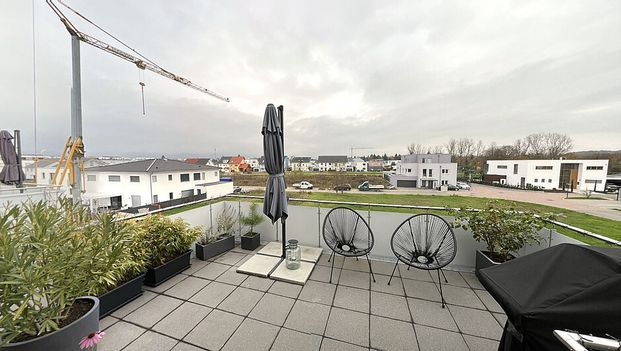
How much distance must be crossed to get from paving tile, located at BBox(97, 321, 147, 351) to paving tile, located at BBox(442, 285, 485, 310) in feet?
11.0

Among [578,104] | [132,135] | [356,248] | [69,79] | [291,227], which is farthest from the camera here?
[132,135]

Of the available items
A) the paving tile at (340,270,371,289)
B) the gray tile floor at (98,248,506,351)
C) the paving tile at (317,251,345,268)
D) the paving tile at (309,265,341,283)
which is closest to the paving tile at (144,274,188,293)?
the gray tile floor at (98,248,506,351)

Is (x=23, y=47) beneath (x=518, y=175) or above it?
above

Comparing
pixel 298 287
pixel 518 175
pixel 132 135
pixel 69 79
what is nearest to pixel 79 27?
pixel 69 79

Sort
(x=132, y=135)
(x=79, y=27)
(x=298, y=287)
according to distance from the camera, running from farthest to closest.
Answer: (x=132, y=135)
(x=79, y=27)
(x=298, y=287)

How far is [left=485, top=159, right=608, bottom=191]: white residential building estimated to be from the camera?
22.7 meters

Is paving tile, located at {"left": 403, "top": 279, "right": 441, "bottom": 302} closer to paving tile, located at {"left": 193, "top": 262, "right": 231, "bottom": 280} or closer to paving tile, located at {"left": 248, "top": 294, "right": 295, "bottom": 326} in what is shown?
paving tile, located at {"left": 248, "top": 294, "right": 295, "bottom": 326}

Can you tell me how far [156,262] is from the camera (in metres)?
2.78

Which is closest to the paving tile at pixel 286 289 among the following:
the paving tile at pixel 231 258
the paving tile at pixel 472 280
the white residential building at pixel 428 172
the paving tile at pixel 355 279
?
the paving tile at pixel 355 279

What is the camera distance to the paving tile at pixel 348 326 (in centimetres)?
189

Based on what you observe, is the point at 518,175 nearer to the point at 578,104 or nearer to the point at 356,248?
the point at 578,104

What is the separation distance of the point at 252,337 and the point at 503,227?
3.25m

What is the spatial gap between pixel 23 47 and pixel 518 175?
39.9 m

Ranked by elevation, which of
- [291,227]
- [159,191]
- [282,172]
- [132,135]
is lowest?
[159,191]
